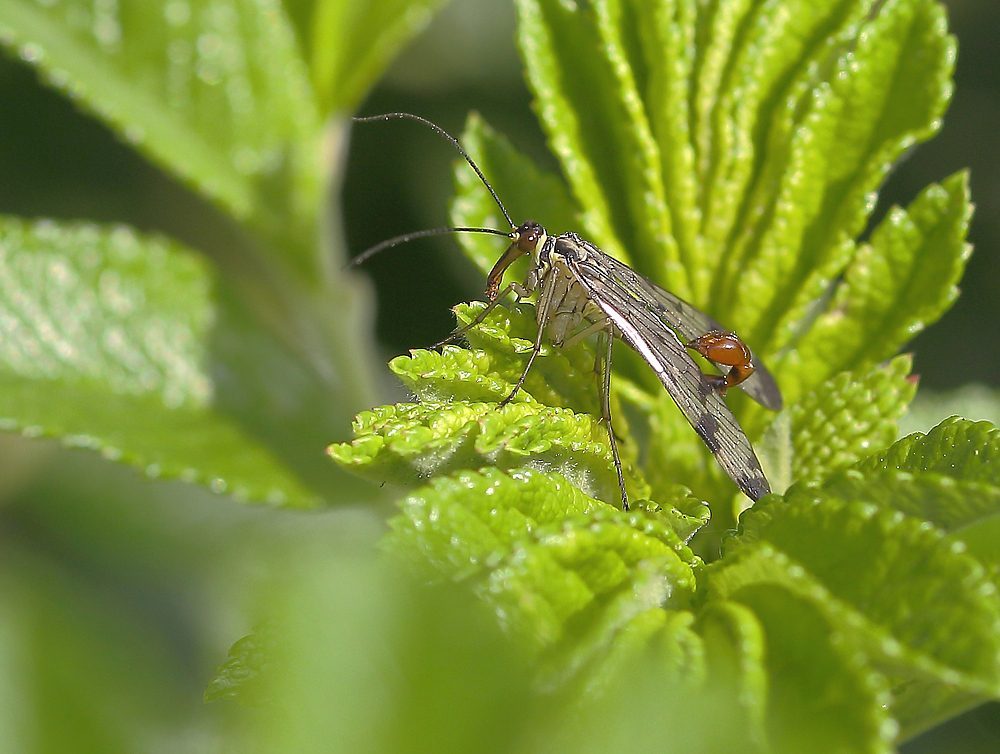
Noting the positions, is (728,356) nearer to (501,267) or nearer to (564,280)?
(501,267)

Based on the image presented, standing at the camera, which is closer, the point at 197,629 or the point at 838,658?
the point at 838,658

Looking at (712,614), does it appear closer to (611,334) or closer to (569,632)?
(569,632)

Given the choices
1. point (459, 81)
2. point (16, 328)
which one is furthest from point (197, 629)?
point (459, 81)

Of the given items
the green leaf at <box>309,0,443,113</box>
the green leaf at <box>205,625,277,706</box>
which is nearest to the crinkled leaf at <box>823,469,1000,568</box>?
the green leaf at <box>205,625,277,706</box>

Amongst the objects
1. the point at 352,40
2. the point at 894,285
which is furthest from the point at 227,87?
the point at 894,285

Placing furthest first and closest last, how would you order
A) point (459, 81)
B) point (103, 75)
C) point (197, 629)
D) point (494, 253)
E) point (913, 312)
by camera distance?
1. point (459, 81)
2. point (197, 629)
3. point (103, 75)
4. point (494, 253)
5. point (913, 312)

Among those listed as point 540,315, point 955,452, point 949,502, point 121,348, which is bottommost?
point 949,502

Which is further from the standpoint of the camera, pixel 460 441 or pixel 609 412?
pixel 609 412
